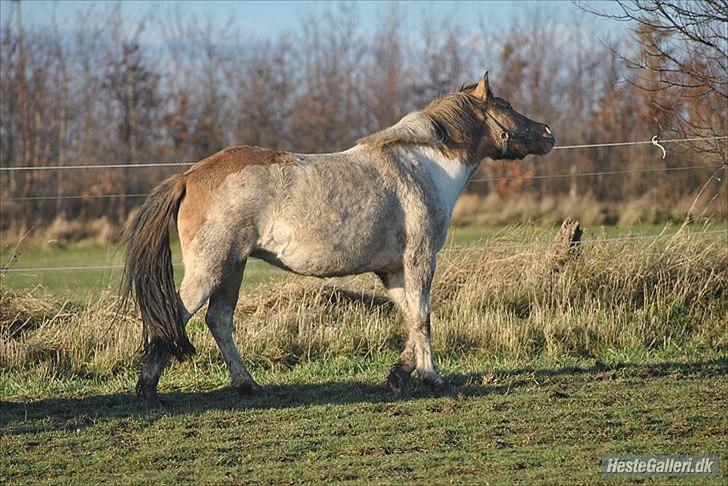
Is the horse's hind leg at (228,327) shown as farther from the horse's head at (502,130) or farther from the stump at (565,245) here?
the stump at (565,245)

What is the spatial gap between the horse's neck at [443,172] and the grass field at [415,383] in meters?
1.54

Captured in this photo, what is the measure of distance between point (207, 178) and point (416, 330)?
2060mm

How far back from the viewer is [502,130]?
8.96 metres

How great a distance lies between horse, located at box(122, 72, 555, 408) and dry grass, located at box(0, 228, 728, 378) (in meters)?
1.86

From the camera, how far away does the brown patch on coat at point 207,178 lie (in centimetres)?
771

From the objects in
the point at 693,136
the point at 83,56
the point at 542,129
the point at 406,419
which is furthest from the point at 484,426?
the point at 83,56

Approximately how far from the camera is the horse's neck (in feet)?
27.8

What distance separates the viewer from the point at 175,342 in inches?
301

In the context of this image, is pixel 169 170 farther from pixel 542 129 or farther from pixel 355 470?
pixel 355 470

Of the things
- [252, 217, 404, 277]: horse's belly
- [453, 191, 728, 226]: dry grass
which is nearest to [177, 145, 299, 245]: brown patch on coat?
[252, 217, 404, 277]: horse's belly

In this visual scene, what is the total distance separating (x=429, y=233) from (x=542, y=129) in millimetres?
1789

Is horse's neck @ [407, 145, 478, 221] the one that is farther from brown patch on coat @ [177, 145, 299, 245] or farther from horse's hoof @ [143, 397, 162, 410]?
horse's hoof @ [143, 397, 162, 410]

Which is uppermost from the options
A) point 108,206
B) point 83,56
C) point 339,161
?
point 83,56

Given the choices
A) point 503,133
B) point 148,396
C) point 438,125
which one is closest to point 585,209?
point 503,133
